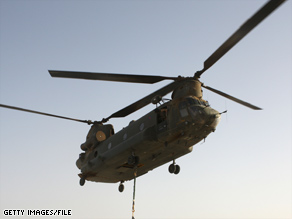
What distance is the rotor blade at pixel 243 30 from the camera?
12008mm

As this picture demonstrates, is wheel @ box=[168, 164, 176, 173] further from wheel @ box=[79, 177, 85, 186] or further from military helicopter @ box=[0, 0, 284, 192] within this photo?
wheel @ box=[79, 177, 85, 186]

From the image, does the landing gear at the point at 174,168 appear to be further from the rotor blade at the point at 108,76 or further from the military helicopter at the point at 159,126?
the rotor blade at the point at 108,76

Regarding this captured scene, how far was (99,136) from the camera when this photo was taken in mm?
23156

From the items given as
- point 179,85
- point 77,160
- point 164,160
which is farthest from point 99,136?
point 179,85

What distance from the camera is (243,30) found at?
1358 centimetres

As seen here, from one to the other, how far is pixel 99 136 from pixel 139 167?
13.4 feet

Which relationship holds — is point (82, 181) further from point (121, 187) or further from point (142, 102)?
point (142, 102)

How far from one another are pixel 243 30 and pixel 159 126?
683cm

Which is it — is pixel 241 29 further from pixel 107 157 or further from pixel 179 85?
pixel 107 157

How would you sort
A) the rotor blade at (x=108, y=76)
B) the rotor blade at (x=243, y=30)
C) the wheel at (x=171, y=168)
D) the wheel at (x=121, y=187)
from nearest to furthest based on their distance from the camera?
the rotor blade at (x=243, y=30) → the rotor blade at (x=108, y=76) → the wheel at (x=171, y=168) → the wheel at (x=121, y=187)

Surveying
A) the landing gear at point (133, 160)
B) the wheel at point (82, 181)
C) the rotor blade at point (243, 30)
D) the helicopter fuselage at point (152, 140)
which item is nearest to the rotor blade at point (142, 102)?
the helicopter fuselage at point (152, 140)

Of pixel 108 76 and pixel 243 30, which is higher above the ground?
pixel 243 30

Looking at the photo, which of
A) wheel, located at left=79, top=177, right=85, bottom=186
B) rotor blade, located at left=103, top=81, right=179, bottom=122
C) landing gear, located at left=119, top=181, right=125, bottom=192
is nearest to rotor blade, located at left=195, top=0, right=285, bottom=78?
rotor blade, located at left=103, top=81, right=179, bottom=122

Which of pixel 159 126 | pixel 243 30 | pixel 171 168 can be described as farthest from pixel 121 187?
pixel 243 30
